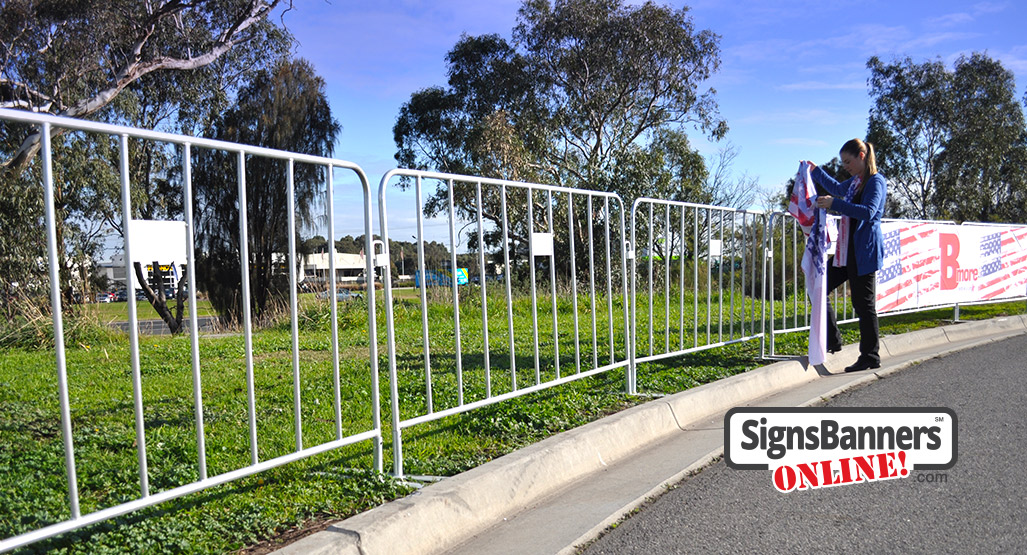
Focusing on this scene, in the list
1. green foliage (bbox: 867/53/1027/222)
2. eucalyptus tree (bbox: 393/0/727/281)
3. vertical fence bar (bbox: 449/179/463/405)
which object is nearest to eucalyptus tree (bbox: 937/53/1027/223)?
green foliage (bbox: 867/53/1027/222)

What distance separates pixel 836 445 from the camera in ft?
15.5

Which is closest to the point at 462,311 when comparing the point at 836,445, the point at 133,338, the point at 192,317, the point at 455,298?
the point at 455,298

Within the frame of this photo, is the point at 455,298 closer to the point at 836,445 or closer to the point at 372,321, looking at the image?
the point at 372,321

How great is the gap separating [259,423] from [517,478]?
6.44 ft

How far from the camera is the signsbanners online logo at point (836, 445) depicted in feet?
14.4

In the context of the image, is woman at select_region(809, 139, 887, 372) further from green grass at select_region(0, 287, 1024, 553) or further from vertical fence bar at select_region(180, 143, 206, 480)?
vertical fence bar at select_region(180, 143, 206, 480)

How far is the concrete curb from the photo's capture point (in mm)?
3168

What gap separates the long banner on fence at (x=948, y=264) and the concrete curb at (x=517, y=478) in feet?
9.66

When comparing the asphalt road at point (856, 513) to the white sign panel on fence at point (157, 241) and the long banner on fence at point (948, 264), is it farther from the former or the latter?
the long banner on fence at point (948, 264)

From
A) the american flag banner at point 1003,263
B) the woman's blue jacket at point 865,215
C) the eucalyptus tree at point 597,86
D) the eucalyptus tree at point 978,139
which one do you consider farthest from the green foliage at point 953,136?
the woman's blue jacket at point 865,215

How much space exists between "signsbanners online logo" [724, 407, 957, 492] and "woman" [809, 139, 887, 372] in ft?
7.52

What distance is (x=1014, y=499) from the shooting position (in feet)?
12.8

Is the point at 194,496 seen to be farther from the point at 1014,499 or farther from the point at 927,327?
the point at 927,327

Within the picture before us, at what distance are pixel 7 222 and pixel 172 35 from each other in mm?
8887
